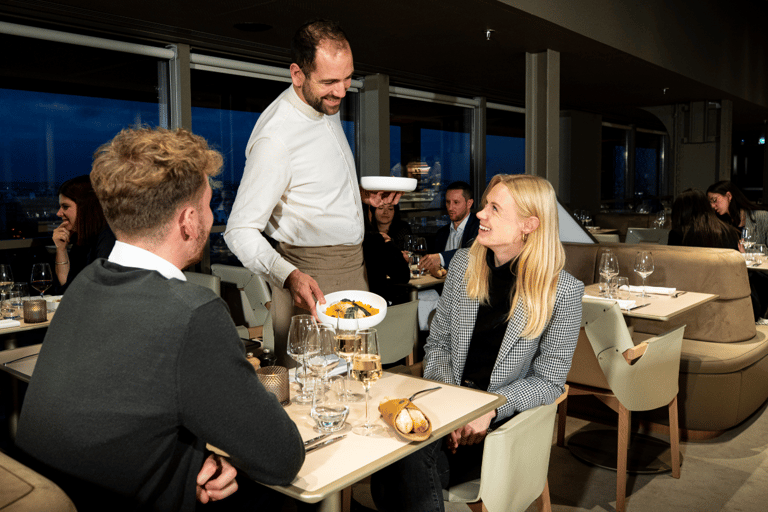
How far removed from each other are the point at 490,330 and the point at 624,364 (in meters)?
0.82

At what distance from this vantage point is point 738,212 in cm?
571

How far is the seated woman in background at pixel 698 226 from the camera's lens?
15.3 feet

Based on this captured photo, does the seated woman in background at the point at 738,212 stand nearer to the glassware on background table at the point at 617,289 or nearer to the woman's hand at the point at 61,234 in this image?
the glassware on background table at the point at 617,289

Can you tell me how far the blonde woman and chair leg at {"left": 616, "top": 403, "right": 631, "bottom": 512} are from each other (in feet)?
2.75

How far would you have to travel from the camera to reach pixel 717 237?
464 centimetres

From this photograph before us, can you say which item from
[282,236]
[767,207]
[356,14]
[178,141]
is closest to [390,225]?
[356,14]

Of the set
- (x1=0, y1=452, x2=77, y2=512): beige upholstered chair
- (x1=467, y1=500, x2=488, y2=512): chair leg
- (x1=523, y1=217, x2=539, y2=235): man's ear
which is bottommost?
(x1=467, y1=500, x2=488, y2=512): chair leg

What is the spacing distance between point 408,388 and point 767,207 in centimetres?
812

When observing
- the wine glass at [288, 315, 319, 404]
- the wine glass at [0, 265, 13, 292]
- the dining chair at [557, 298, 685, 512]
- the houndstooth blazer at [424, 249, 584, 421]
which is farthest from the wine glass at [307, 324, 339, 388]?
the wine glass at [0, 265, 13, 292]

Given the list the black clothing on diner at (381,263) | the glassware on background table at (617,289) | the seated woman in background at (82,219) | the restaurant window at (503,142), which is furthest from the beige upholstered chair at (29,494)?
the restaurant window at (503,142)

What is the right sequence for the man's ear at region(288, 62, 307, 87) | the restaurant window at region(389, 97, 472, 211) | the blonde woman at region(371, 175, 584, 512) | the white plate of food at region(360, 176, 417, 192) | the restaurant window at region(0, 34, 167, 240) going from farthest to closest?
the restaurant window at region(389, 97, 472, 211) → the restaurant window at region(0, 34, 167, 240) → the white plate of food at region(360, 176, 417, 192) → the man's ear at region(288, 62, 307, 87) → the blonde woman at region(371, 175, 584, 512)

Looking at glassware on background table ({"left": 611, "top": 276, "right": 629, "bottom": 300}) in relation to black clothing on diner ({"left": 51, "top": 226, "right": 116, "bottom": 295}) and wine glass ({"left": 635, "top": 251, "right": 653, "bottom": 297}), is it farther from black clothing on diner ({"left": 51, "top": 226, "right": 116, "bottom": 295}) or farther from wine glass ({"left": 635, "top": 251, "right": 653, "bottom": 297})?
black clothing on diner ({"left": 51, "top": 226, "right": 116, "bottom": 295})

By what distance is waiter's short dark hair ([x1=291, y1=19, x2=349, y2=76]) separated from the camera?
206cm

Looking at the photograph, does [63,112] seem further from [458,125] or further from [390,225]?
[458,125]
